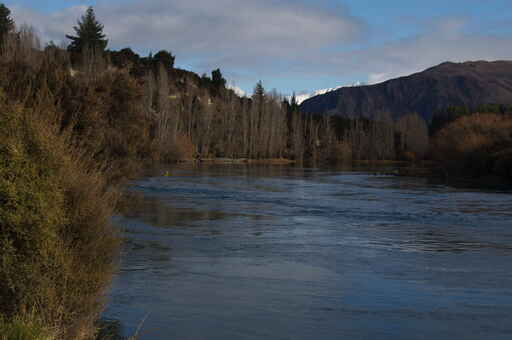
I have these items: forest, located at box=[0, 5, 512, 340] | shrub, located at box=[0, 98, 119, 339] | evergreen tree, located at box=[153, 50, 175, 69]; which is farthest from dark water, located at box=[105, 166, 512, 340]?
evergreen tree, located at box=[153, 50, 175, 69]

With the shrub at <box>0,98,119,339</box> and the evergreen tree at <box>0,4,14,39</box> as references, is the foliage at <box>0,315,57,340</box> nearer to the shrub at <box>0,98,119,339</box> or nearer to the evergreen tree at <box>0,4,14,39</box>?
the shrub at <box>0,98,119,339</box>

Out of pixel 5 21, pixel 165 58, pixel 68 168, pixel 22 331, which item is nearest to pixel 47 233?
pixel 68 168

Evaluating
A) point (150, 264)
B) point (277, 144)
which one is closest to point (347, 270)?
point (150, 264)

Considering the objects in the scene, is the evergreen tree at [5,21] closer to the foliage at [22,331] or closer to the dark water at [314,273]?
the dark water at [314,273]

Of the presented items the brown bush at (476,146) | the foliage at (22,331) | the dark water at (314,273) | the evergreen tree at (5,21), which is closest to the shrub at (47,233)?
the foliage at (22,331)

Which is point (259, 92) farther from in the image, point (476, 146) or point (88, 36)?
point (476, 146)

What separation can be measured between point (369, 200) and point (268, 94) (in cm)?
10187

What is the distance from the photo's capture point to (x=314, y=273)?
15320mm

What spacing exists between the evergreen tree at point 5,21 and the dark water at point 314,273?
260 feet

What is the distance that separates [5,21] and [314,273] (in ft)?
324

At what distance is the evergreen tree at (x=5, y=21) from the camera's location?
97.6 metres

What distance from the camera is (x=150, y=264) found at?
16031mm

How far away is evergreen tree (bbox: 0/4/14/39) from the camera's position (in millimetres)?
97562

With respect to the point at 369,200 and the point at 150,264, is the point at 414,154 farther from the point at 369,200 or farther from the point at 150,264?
the point at 150,264
